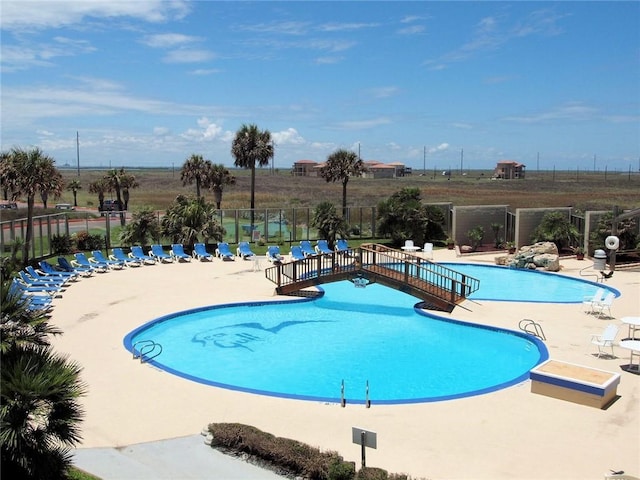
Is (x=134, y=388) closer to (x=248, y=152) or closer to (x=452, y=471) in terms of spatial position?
(x=452, y=471)

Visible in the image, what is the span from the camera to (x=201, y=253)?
91.7 ft

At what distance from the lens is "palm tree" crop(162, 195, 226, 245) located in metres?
→ 28.6

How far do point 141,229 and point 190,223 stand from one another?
2360mm

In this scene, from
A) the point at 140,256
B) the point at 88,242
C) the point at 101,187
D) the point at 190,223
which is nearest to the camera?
the point at 140,256

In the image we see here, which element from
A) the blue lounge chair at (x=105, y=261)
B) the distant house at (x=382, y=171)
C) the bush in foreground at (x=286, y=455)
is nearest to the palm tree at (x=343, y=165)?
the blue lounge chair at (x=105, y=261)

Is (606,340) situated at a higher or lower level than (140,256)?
lower

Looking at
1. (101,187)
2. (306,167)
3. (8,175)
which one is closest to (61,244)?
(8,175)

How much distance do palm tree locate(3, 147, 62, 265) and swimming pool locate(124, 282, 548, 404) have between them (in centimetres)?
1038

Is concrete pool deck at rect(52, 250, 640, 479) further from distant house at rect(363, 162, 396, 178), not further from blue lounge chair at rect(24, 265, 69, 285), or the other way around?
distant house at rect(363, 162, 396, 178)

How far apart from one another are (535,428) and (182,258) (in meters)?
20.3

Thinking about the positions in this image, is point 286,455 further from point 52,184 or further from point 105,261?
point 52,184

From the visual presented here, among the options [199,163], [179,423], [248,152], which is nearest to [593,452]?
[179,423]

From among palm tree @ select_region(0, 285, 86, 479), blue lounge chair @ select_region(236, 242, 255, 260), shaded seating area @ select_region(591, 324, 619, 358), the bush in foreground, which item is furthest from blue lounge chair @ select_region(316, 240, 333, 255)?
palm tree @ select_region(0, 285, 86, 479)

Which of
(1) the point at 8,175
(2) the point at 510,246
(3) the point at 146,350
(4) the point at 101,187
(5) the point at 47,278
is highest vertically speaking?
(1) the point at 8,175
